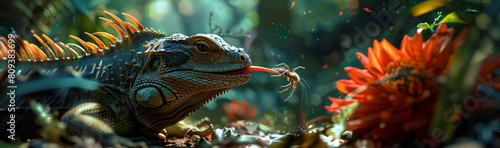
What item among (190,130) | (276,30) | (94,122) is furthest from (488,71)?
(276,30)

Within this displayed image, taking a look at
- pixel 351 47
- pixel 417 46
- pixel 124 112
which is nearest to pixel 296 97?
pixel 351 47

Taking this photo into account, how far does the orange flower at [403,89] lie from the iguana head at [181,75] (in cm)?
44

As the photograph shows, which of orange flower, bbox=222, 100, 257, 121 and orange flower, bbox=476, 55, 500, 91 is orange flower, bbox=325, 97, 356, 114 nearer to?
orange flower, bbox=476, 55, 500, 91

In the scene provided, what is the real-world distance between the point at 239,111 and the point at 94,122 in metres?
1.31

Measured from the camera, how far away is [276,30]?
189cm

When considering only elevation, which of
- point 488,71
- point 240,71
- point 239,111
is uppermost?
point 239,111

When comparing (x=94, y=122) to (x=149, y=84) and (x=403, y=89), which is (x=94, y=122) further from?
(x=403, y=89)

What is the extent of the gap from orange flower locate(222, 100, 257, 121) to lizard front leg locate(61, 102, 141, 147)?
1.09 metres

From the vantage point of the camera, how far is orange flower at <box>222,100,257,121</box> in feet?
6.65

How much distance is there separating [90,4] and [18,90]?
1.55m

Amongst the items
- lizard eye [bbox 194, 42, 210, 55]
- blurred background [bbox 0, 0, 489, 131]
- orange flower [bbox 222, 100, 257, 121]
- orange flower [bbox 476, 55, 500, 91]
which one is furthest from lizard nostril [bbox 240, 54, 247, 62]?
orange flower [bbox 222, 100, 257, 121]

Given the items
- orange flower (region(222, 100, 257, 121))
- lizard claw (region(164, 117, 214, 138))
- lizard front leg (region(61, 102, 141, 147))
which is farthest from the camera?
orange flower (region(222, 100, 257, 121))

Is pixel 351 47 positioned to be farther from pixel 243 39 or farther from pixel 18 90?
pixel 18 90

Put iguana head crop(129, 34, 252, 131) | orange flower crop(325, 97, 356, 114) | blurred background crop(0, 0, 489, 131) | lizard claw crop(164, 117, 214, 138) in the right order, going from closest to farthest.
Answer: orange flower crop(325, 97, 356, 114)
iguana head crop(129, 34, 252, 131)
lizard claw crop(164, 117, 214, 138)
blurred background crop(0, 0, 489, 131)
